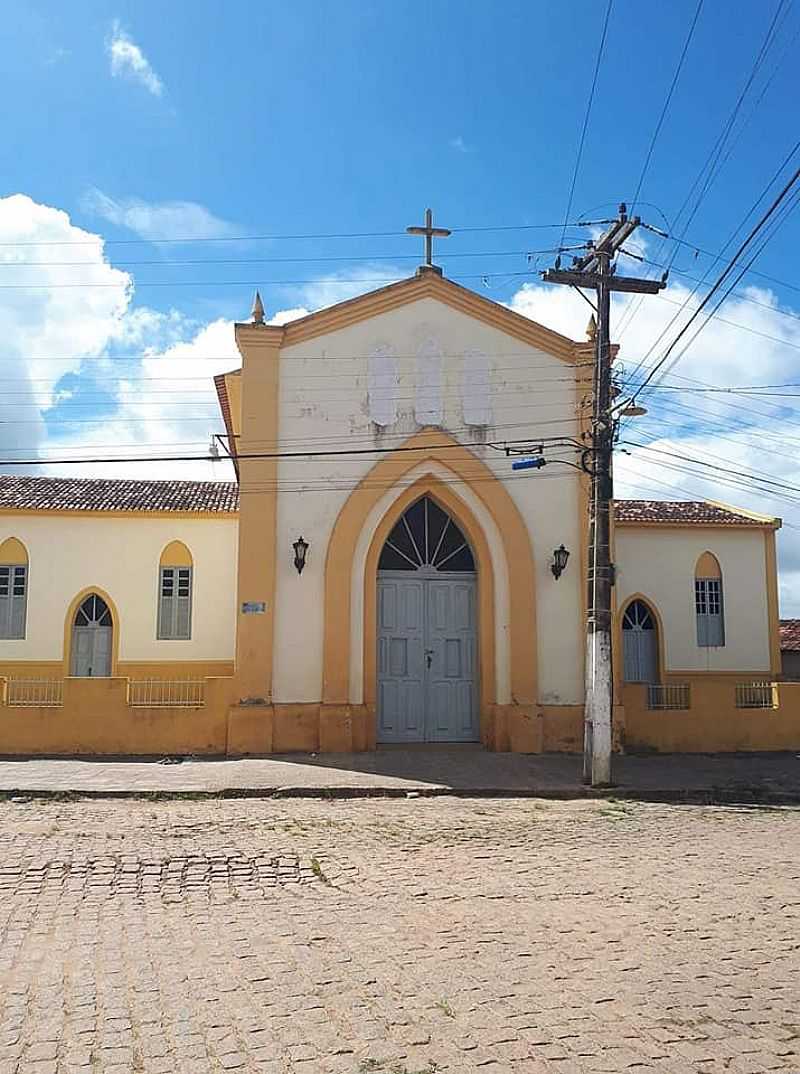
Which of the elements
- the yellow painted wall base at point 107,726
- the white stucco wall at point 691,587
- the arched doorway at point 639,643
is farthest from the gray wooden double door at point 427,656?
the arched doorway at point 639,643

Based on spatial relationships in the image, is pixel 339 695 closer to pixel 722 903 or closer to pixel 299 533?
pixel 299 533

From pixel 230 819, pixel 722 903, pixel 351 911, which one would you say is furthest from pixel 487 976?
pixel 230 819

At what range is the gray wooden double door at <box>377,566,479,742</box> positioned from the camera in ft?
53.1

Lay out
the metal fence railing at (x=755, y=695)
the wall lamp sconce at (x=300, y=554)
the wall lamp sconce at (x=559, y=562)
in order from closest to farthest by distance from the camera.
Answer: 1. the wall lamp sconce at (x=300, y=554)
2. the wall lamp sconce at (x=559, y=562)
3. the metal fence railing at (x=755, y=695)

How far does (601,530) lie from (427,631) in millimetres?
4121

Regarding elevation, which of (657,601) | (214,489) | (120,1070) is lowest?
(120,1070)

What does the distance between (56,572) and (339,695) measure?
995 cm

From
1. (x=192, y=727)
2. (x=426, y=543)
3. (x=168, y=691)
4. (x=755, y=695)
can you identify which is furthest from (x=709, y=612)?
(x=192, y=727)

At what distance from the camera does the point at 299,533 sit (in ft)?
51.2

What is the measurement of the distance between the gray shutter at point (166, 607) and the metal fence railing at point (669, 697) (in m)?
10.4

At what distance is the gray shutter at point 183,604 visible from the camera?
2270 centimetres

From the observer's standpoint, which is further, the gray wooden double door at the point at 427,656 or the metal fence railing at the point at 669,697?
the metal fence railing at the point at 669,697

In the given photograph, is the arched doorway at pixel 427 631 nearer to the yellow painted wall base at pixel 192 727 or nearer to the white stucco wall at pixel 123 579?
the yellow painted wall base at pixel 192 727

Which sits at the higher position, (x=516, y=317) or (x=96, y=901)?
(x=516, y=317)
